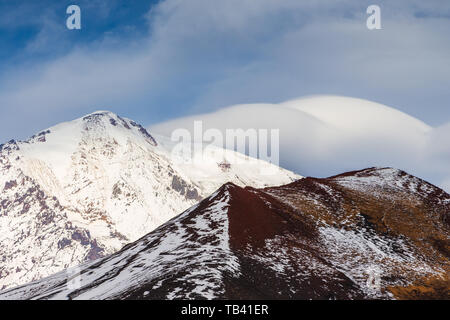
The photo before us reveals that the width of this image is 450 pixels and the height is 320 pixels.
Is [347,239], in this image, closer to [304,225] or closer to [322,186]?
[304,225]

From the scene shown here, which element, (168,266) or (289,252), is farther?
(289,252)

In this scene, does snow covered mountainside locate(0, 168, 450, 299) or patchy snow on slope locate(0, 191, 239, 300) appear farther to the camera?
snow covered mountainside locate(0, 168, 450, 299)

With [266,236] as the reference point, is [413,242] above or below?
below

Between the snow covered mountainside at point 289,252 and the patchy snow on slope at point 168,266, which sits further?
the snow covered mountainside at point 289,252

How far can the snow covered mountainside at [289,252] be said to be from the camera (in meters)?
50.1

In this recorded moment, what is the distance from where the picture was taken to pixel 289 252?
200 feet

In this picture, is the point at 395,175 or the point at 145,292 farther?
the point at 395,175

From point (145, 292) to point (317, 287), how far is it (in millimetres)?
17789

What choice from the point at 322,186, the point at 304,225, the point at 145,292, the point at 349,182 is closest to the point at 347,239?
the point at 304,225

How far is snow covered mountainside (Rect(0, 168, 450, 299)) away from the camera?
1972 inches

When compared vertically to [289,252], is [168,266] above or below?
above
